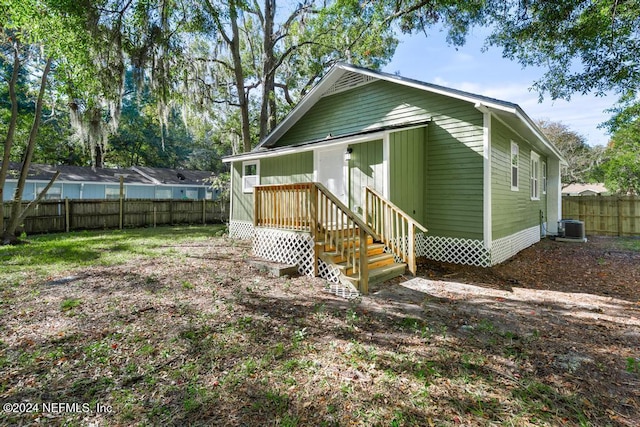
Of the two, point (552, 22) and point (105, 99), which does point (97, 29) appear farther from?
point (552, 22)

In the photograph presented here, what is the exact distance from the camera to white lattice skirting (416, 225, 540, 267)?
7094mm

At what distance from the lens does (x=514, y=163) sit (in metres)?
8.90

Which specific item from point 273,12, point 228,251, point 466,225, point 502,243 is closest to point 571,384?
point 466,225

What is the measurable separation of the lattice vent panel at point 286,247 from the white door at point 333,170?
2362 millimetres

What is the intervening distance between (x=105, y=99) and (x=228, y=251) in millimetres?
5962

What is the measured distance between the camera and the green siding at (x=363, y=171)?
7172 mm

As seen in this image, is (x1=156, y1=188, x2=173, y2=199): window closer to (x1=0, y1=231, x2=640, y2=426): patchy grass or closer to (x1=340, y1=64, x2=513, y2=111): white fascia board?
(x1=340, y1=64, x2=513, y2=111): white fascia board

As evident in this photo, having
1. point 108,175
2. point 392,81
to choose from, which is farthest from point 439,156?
point 108,175

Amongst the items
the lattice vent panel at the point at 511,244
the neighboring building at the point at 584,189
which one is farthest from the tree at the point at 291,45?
the neighboring building at the point at 584,189

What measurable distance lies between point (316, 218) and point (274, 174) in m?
4.85

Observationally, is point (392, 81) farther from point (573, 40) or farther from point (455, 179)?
point (573, 40)

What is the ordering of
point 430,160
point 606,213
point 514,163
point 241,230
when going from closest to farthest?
1. point 430,160
2. point 514,163
3. point 241,230
4. point 606,213

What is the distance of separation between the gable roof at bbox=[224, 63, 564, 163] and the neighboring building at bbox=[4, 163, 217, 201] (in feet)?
26.2

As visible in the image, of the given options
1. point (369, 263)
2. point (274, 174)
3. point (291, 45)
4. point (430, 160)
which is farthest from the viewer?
point (291, 45)
